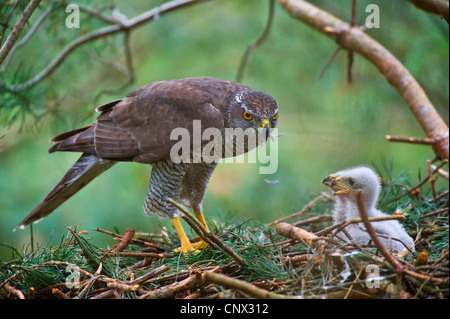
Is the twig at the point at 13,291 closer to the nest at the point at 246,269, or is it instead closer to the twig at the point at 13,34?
the nest at the point at 246,269

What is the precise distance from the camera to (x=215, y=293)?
2.21 meters

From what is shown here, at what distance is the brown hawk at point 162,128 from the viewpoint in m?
3.21

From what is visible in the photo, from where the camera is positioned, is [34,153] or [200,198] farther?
[34,153]

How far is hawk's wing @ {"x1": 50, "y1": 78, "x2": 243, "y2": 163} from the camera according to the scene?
3215 millimetres

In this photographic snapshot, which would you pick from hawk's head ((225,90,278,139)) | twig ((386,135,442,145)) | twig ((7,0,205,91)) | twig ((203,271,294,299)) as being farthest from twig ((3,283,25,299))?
twig ((386,135,442,145))

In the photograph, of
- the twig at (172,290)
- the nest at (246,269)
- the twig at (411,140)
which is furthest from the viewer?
the twig at (411,140)

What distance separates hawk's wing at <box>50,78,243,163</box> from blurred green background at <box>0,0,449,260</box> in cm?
66

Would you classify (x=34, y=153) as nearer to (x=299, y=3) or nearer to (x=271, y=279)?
(x=299, y=3)

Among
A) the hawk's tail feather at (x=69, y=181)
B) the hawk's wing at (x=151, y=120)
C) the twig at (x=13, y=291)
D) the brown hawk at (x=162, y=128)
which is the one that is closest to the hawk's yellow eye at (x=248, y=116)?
the brown hawk at (x=162, y=128)

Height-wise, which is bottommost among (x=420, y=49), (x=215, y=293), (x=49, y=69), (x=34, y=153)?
(x=215, y=293)

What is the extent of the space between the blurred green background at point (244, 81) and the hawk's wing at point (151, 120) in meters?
0.66

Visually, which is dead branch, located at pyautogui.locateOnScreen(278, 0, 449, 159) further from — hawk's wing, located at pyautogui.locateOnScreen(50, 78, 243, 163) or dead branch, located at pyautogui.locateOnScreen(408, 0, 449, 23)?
hawk's wing, located at pyautogui.locateOnScreen(50, 78, 243, 163)
